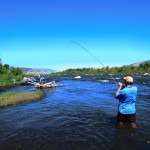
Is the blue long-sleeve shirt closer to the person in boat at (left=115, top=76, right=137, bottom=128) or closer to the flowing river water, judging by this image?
the person in boat at (left=115, top=76, right=137, bottom=128)

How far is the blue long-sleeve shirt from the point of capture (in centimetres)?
1065

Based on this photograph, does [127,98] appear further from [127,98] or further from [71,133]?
[71,133]

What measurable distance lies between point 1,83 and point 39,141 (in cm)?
4522

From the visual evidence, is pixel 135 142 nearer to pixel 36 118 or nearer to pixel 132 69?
pixel 36 118

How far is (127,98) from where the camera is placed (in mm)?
10781

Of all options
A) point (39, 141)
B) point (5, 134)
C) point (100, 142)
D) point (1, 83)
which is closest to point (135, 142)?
point (100, 142)

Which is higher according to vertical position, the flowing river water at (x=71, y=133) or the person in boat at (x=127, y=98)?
the person in boat at (x=127, y=98)

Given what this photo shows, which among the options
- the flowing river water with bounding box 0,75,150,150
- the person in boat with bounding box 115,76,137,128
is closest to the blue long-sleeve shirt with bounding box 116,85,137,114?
the person in boat with bounding box 115,76,137,128

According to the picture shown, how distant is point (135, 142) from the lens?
9.89 m

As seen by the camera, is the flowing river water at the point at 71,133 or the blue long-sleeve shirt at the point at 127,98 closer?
the flowing river water at the point at 71,133

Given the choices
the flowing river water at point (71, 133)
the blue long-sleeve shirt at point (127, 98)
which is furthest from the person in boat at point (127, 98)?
the flowing river water at point (71, 133)

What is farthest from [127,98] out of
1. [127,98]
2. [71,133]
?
[71,133]

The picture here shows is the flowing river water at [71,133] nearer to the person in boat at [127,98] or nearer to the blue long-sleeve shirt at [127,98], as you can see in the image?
the person in boat at [127,98]

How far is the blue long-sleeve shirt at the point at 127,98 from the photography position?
10.6 meters
